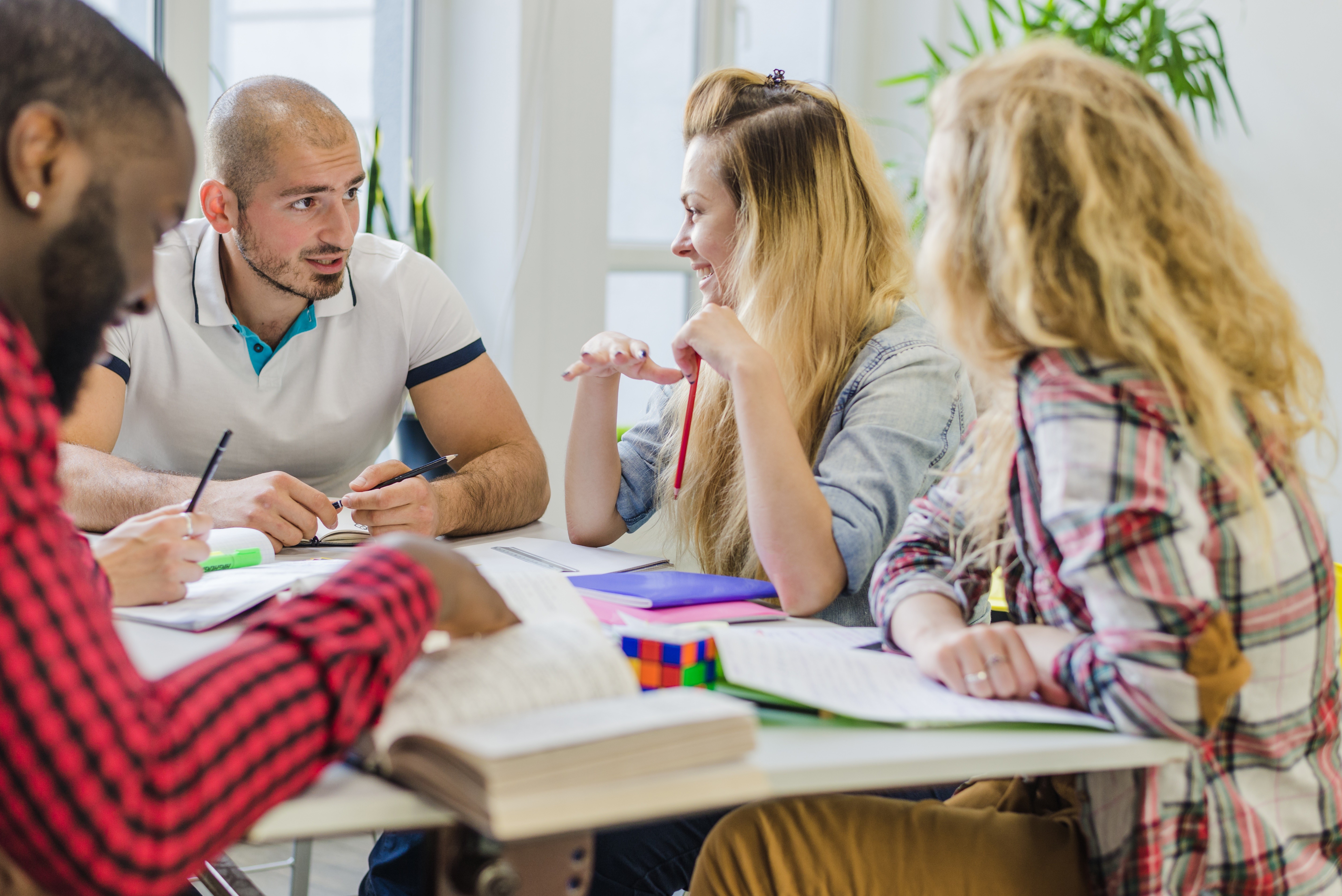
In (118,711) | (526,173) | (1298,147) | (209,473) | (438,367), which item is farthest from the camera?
(526,173)

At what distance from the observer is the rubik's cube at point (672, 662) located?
964 mm

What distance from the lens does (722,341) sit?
143 cm

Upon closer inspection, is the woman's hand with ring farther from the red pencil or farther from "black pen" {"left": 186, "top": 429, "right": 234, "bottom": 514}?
"black pen" {"left": 186, "top": 429, "right": 234, "bottom": 514}

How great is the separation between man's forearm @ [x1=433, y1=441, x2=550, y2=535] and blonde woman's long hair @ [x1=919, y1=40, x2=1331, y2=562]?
83cm

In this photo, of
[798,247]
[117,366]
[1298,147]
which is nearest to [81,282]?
[798,247]

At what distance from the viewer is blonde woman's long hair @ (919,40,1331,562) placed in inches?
36.2

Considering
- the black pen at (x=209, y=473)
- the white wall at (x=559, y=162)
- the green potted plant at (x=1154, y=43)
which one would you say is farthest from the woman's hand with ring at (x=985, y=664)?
the white wall at (x=559, y=162)

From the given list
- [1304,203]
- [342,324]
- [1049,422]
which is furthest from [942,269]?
[1304,203]

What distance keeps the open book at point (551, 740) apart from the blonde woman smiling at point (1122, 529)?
0.30m

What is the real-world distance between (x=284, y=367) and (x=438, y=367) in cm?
26

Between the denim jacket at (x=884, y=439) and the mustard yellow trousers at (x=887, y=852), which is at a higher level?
the denim jacket at (x=884, y=439)

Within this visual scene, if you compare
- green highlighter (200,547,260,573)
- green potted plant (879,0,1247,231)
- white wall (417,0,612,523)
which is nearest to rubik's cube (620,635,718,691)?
green highlighter (200,547,260,573)

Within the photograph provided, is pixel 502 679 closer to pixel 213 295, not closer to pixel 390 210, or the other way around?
pixel 213 295

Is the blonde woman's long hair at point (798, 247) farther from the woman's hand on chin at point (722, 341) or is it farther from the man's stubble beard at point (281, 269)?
the man's stubble beard at point (281, 269)
